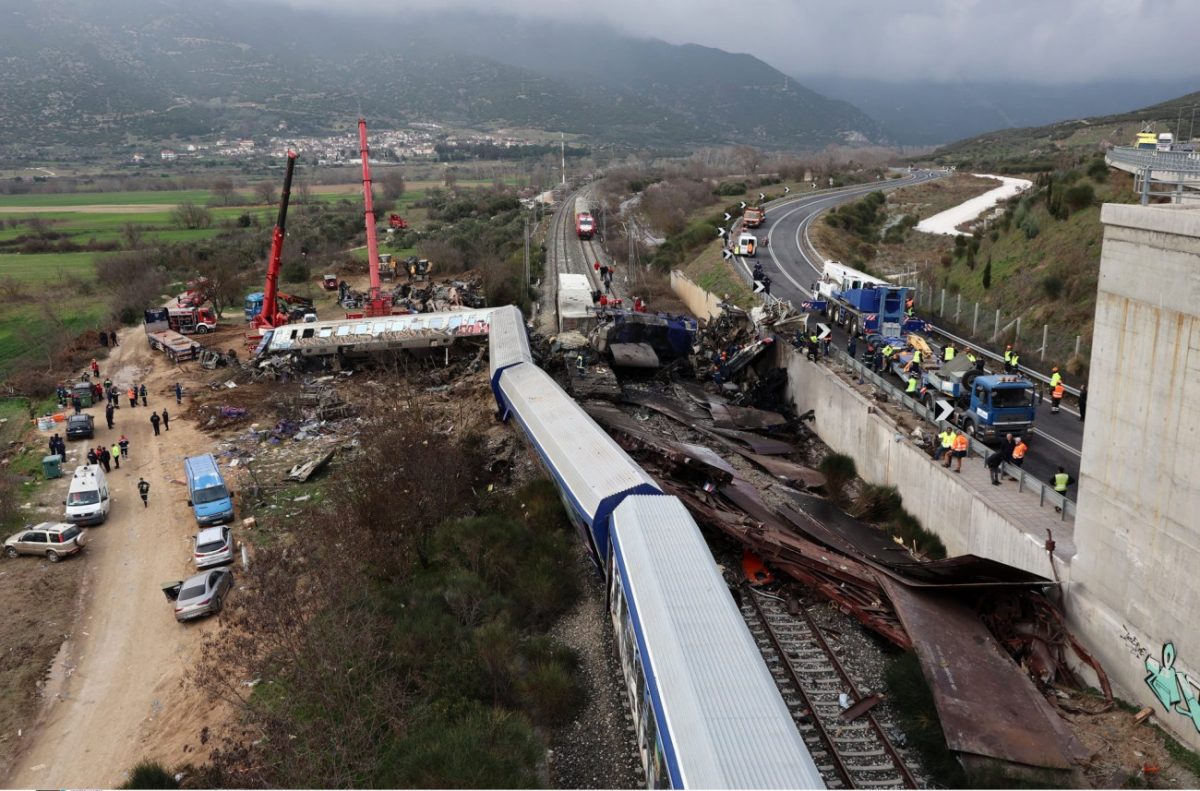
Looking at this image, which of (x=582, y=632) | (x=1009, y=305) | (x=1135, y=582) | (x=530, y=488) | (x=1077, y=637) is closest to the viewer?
(x=1135, y=582)

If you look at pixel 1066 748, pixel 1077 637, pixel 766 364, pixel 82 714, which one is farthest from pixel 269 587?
pixel 766 364

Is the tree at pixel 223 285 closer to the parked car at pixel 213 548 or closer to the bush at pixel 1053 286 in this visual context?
the parked car at pixel 213 548

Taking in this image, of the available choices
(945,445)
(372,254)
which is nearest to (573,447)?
(945,445)

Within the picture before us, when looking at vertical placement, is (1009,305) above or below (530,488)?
above

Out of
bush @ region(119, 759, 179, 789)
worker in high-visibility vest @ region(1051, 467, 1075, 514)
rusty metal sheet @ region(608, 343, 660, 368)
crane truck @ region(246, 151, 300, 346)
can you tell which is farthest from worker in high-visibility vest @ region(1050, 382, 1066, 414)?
crane truck @ region(246, 151, 300, 346)

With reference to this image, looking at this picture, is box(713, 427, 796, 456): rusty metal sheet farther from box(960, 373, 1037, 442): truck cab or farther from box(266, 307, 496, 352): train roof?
box(266, 307, 496, 352): train roof

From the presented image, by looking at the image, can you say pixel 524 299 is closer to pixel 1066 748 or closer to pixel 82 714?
pixel 82 714

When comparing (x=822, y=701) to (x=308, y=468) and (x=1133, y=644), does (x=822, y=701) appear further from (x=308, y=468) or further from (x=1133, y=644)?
(x=308, y=468)
